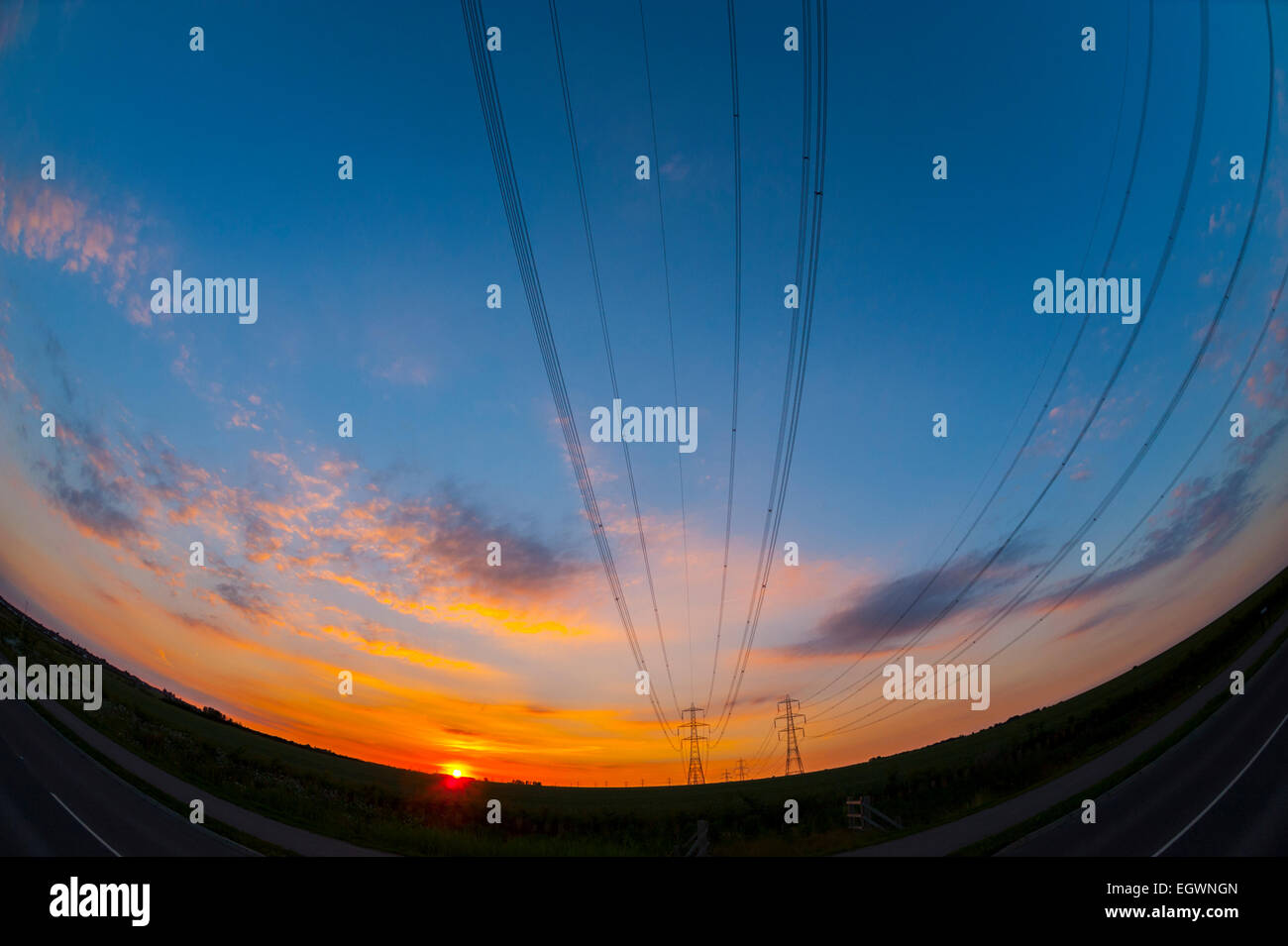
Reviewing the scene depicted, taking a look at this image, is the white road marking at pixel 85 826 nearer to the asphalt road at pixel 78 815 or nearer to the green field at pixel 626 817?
the asphalt road at pixel 78 815

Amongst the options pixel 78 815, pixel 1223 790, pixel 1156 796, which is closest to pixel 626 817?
pixel 78 815

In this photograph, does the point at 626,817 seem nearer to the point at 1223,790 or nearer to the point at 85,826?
the point at 85,826

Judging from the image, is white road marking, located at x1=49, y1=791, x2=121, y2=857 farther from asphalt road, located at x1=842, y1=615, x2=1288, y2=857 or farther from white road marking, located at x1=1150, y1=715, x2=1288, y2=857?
white road marking, located at x1=1150, y1=715, x2=1288, y2=857

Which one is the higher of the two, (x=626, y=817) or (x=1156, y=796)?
(x=1156, y=796)

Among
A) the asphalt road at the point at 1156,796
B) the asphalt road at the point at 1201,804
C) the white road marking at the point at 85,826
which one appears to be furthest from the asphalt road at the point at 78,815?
the asphalt road at the point at 1201,804
